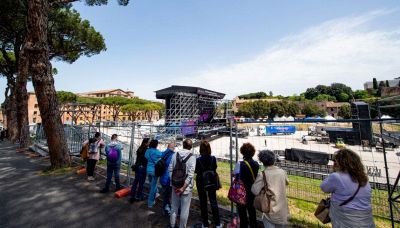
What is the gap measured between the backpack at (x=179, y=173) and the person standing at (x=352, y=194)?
1850 mm

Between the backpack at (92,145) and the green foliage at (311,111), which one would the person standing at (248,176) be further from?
the green foliage at (311,111)

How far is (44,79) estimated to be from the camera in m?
6.80

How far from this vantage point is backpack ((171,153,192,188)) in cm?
309

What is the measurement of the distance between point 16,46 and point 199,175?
16.8m

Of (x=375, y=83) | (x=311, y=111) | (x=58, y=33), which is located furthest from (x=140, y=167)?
(x=375, y=83)

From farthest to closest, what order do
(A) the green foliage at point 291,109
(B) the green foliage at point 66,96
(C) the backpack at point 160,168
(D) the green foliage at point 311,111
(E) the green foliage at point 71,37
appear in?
1. (D) the green foliage at point 311,111
2. (A) the green foliage at point 291,109
3. (B) the green foliage at point 66,96
4. (E) the green foliage at point 71,37
5. (C) the backpack at point 160,168

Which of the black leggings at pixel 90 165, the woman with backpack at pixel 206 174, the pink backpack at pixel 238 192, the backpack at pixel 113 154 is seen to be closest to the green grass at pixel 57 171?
the black leggings at pixel 90 165

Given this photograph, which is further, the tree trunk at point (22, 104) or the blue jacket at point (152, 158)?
the tree trunk at point (22, 104)

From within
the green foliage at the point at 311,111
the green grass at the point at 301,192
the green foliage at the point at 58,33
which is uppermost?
the green foliage at the point at 58,33

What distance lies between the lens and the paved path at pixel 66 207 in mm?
3541

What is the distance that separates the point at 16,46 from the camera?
13.7m

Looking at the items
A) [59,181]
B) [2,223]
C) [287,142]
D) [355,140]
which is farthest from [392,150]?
[59,181]

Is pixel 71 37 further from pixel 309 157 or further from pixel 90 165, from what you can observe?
pixel 309 157

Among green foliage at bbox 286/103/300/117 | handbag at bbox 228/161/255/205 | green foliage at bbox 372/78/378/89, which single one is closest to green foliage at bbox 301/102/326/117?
green foliage at bbox 286/103/300/117
